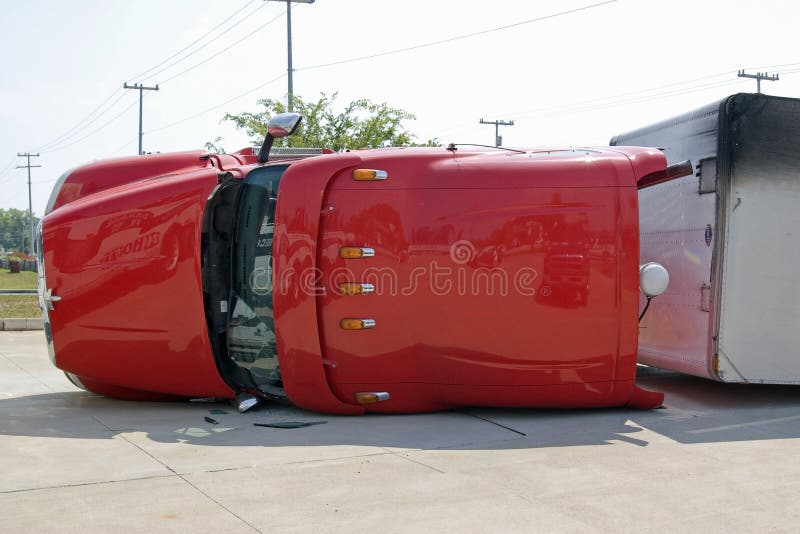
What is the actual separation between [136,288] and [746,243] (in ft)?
14.7

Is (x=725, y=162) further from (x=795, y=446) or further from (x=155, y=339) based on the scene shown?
(x=155, y=339)

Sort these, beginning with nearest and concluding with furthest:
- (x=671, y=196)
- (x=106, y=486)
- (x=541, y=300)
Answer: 1. (x=106, y=486)
2. (x=541, y=300)
3. (x=671, y=196)

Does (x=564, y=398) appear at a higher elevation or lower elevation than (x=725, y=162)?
lower

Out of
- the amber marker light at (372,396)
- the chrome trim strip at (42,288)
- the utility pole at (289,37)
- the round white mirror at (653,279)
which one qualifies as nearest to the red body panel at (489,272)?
the amber marker light at (372,396)

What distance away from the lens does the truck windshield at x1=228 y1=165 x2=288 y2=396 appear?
6.27 m

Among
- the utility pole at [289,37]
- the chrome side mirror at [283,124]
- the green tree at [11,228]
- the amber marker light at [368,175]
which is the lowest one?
the green tree at [11,228]

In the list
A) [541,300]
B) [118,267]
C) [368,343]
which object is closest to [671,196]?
[541,300]

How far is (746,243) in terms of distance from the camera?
6.42 meters

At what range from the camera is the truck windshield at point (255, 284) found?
6.27m

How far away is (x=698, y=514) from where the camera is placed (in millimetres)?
4016

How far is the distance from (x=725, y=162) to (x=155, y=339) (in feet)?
14.4

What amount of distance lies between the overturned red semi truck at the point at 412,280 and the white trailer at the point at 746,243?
0.49 meters

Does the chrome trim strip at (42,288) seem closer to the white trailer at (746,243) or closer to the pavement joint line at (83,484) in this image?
the pavement joint line at (83,484)

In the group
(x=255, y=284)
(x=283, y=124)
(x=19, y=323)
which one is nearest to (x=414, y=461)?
(x=255, y=284)
